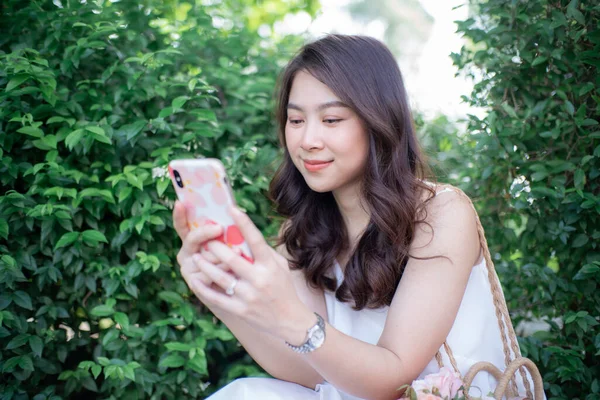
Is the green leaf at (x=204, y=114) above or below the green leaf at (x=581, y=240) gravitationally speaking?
above

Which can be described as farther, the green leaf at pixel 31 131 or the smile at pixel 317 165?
the green leaf at pixel 31 131

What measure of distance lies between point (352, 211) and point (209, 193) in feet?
3.26

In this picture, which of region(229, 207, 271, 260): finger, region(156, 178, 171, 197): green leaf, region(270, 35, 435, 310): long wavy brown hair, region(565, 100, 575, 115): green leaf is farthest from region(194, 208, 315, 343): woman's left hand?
region(565, 100, 575, 115): green leaf

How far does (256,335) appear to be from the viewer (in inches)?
75.4

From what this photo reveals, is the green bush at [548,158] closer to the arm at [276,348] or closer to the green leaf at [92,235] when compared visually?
the arm at [276,348]

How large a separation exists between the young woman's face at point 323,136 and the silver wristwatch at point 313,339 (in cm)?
67

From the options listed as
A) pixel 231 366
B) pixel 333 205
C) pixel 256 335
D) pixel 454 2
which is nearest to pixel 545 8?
pixel 454 2

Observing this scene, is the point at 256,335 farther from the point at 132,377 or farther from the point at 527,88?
the point at 527,88

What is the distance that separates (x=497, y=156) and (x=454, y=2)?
2.52 ft

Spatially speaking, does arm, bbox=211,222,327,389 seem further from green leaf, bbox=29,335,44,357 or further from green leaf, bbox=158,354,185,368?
green leaf, bbox=29,335,44,357

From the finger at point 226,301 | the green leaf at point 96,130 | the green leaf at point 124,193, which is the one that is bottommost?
the green leaf at point 124,193

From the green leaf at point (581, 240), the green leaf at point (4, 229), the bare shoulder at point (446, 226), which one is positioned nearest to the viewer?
the bare shoulder at point (446, 226)

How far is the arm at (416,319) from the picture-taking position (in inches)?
58.9

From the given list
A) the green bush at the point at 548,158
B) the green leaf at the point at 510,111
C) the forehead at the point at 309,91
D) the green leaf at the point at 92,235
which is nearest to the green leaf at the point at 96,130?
the green leaf at the point at 92,235
